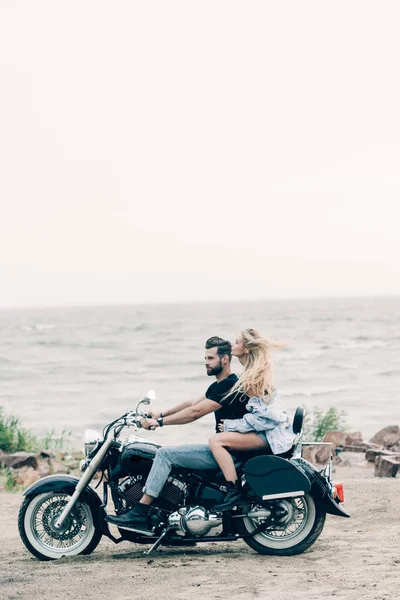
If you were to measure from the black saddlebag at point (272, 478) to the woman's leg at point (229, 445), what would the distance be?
110 millimetres

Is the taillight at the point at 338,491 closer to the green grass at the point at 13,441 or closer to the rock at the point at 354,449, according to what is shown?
the rock at the point at 354,449

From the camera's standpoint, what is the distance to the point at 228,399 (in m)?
7.05

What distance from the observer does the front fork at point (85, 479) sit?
23.4 feet

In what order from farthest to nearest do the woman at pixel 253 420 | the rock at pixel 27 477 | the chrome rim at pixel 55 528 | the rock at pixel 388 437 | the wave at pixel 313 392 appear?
the wave at pixel 313 392 → the rock at pixel 388 437 → the rock at pixel 27 477 → the chrome rim at pixel 55 528 → the woman at pixel 253 420

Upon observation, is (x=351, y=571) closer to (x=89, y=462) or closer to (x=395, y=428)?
(x=89, y=462)

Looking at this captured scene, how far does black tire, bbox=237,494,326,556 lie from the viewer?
7.14 metres

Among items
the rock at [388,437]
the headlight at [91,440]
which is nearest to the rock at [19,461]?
the rock at [388,437]

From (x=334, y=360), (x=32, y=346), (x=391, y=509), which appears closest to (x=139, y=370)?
(x=334, y=360)

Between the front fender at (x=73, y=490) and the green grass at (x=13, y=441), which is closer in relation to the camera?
the front fender at (x=73, y=490)

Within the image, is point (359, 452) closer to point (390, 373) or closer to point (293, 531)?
point (293, 531)

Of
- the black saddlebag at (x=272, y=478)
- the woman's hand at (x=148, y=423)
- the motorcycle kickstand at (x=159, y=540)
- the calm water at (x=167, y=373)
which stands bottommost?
the calm water at (x=167, y=373)

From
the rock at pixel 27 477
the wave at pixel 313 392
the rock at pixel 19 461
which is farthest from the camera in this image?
the wave at pixel 313 392

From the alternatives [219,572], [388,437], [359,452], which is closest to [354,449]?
[359,452]

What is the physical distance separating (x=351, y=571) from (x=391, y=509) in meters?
2.67
